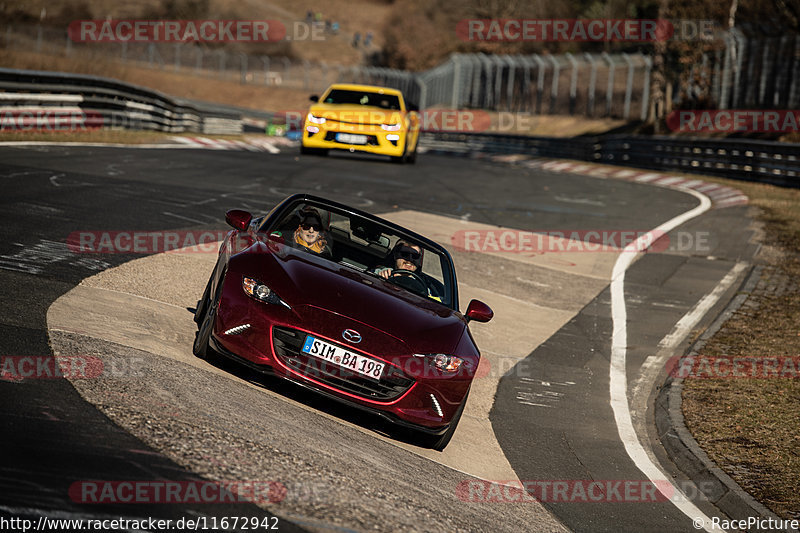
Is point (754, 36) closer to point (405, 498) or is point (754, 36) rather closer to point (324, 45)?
point (405, 498)

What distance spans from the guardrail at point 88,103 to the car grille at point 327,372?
15.2m

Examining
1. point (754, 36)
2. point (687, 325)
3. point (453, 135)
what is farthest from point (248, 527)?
point (453, 135)

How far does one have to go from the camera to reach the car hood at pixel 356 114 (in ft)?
68.2

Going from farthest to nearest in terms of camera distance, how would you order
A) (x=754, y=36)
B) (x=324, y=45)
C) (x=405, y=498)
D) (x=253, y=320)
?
1. (x=324, y=45)
2. (x=754, y=36)
3. (x=253, y=320)
4. (x=405, y=498)

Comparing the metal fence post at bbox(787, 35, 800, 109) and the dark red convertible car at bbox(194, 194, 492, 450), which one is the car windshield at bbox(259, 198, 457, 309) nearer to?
the dark red convertible car at bbox(194, 194, 492, 450)

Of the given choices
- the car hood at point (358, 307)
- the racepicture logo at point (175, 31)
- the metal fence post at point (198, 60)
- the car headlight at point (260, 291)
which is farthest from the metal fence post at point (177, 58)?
the car headlight at point (260, 291)

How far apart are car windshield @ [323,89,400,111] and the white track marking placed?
25.1 ft

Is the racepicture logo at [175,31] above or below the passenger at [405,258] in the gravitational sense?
above

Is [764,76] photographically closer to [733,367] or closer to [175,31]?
[733,367]

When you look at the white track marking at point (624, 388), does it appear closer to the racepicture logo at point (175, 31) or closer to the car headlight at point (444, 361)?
the car headlight at point (444, 361)

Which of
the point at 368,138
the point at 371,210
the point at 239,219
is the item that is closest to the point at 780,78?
the point at 368,138

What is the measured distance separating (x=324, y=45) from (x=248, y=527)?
11317 cm

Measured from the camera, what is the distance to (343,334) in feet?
19.0

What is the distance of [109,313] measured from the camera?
7.12 m
